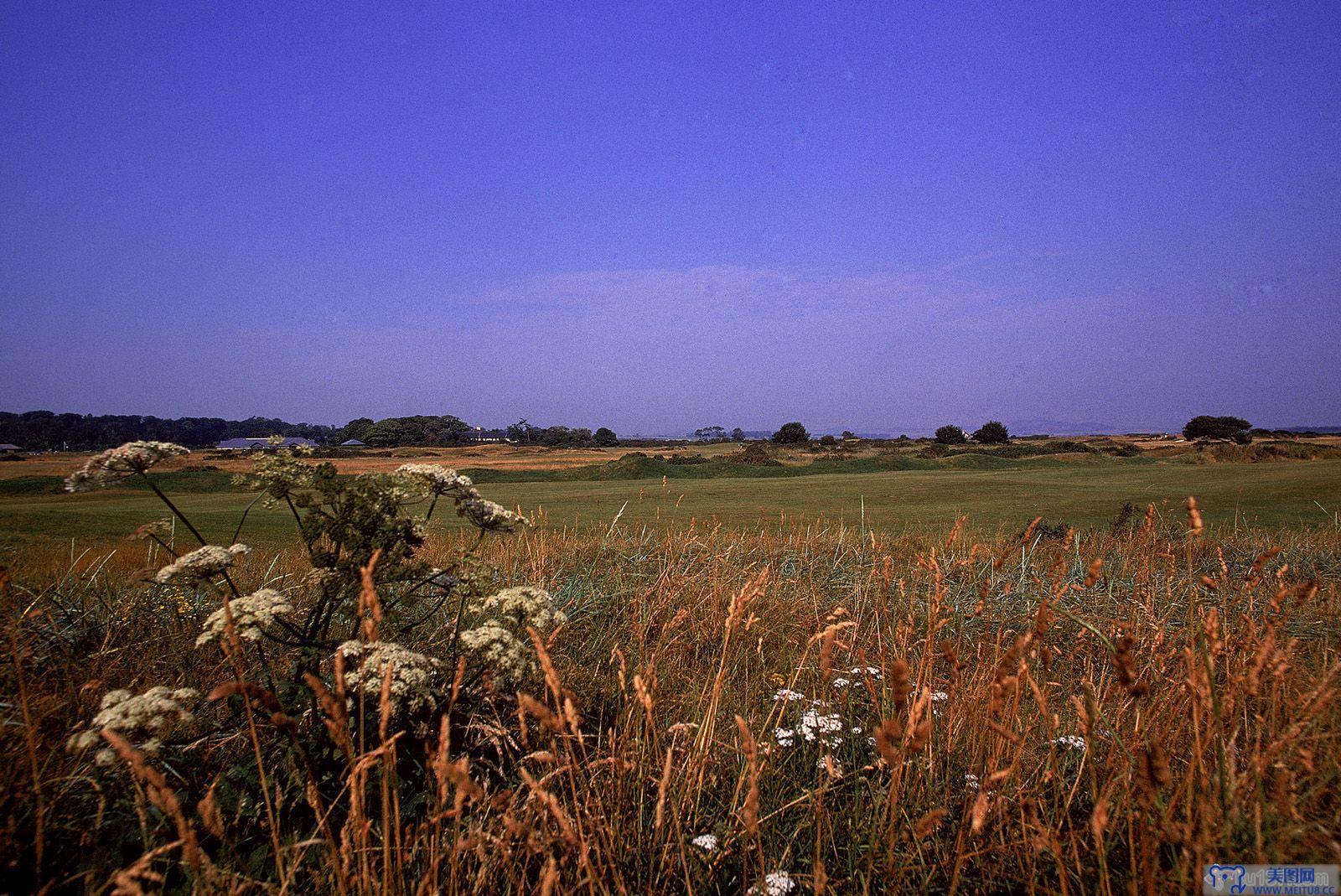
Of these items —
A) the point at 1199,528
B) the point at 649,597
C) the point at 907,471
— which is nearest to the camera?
the point at 1199,528

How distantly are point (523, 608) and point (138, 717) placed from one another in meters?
1.00

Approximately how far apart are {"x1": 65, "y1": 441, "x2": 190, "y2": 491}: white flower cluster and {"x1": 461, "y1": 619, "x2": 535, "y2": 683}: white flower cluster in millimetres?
1182

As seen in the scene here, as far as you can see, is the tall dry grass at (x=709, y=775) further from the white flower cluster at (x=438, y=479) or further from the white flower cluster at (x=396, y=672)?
the white flower cluster at (x=438, y=479)

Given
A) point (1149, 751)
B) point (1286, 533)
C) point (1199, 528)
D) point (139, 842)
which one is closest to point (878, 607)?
point (1199, 528)

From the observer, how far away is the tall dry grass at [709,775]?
4.83 feet

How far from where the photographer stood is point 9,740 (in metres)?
2.30

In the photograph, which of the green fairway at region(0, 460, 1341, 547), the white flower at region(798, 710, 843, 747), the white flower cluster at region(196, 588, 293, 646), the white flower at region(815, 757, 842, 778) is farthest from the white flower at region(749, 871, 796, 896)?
the green fairway at region(0, 460, 1341, 547)

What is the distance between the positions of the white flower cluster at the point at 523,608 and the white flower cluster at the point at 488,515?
0.90 feet

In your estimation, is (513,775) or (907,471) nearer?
(513,775)

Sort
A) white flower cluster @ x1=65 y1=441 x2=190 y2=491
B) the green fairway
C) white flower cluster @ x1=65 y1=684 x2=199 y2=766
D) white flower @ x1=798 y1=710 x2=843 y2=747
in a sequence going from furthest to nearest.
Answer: the green fairway < white flower @ x1=798 y1=710 x2=843 y2=747 < white flower cluster @ x1=65 y1=441 x2=190 y2=491 < white flower cluster @ x1=65 y1=684 x2=199 y2=766

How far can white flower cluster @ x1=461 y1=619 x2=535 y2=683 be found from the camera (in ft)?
6.42

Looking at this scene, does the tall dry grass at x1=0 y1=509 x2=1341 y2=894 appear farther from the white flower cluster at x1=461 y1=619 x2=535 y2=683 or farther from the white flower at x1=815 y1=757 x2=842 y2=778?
the white flower cluster at x1=461 y1=619 x2=535 y2=683

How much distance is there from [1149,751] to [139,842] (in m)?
2.48

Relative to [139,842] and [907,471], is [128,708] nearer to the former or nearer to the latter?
[139,842]
